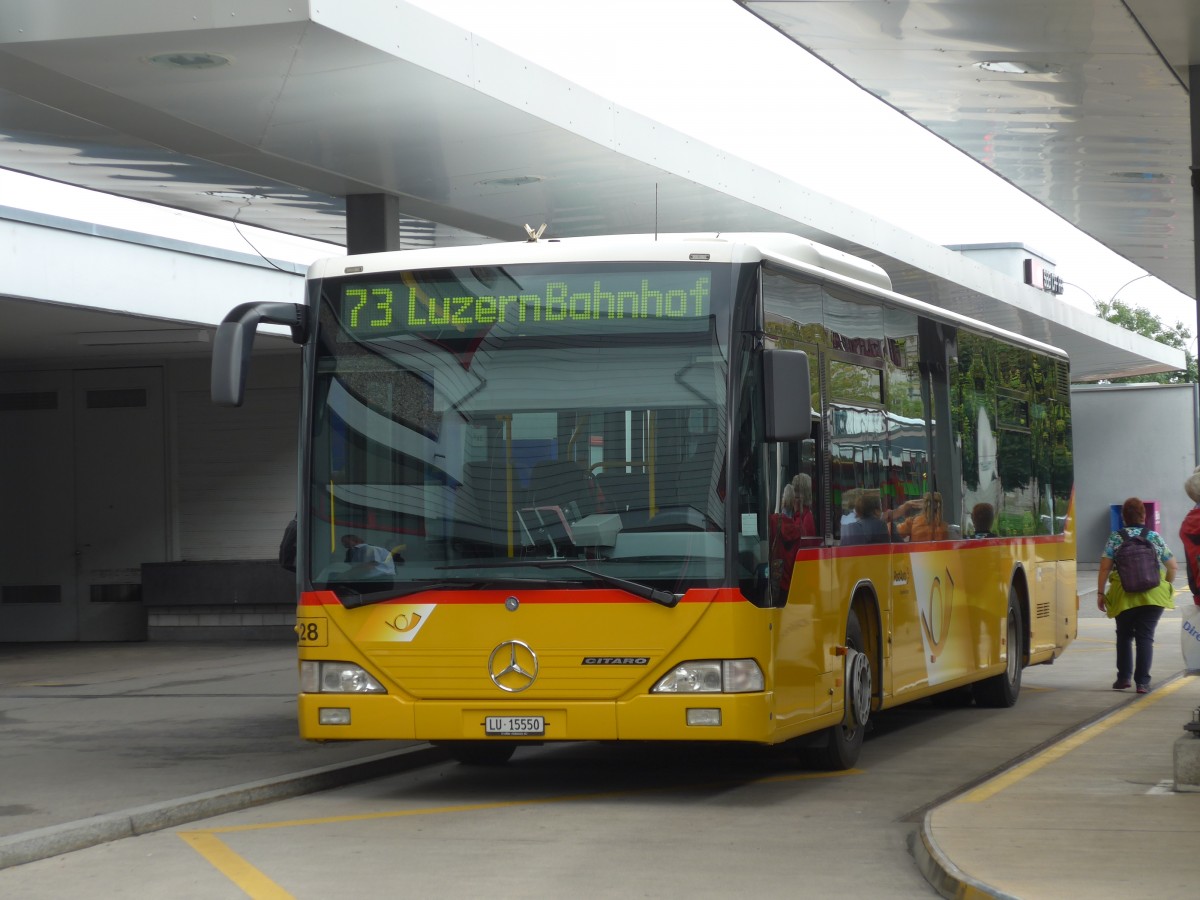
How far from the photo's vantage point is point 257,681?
1864 centimetres

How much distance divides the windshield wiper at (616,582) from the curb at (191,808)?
2239 millimetres

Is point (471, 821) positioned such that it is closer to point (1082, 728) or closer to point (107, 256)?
point (1082, 728)

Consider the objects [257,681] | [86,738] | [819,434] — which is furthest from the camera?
[257,681]

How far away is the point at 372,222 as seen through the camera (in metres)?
17.7

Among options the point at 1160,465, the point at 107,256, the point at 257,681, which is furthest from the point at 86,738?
the point at 1160,465

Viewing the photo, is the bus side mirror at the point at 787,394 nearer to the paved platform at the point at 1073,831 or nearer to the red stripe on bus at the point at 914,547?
the red stripe on bus at the point at 914,547

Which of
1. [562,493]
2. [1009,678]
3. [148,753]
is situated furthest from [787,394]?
[1009,678]

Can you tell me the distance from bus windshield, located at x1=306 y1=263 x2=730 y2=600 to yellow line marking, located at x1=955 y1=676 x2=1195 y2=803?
1904 millimetres

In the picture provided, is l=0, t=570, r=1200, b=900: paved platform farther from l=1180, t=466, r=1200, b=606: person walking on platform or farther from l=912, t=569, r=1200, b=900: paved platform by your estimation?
l=1180, t=466, r=1200, b=606: person walking on platform

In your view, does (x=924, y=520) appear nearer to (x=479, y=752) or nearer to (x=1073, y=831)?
(x=479, y=752)

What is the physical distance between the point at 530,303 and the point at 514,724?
2346 millimetres

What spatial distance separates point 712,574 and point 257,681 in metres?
10.00

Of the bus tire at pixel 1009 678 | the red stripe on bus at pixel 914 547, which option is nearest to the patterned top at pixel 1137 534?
the red stripe on bus at pixel 914 547

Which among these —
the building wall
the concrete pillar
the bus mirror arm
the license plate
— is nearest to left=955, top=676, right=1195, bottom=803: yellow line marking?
the concrete pillar
